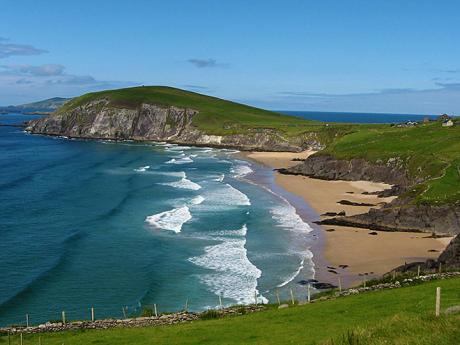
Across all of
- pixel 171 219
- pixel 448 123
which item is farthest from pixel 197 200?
pixel 448 123

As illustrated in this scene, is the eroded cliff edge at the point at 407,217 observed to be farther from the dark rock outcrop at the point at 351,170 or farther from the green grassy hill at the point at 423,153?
the dark rock outcrop at the point at 351,170

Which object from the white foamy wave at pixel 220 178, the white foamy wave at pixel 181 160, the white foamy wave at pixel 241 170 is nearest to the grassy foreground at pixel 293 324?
the white foamy wave at pixel 220 178

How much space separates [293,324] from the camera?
96.8 feet

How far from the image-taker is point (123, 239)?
2547 inches

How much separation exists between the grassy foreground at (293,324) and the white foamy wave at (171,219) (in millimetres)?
37247

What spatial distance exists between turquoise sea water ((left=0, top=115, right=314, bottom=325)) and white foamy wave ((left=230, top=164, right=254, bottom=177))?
13.5ft

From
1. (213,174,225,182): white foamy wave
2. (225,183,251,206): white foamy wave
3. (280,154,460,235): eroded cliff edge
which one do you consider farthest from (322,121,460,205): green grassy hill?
(225,183,251,206): white foamy wave

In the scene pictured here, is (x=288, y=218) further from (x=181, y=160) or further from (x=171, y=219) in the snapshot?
(x=181, y=160)

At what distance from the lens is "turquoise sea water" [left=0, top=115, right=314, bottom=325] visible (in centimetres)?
4603

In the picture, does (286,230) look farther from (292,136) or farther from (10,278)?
(292,136)

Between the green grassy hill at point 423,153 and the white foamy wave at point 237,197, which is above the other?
the green grassy hill at point 423,153

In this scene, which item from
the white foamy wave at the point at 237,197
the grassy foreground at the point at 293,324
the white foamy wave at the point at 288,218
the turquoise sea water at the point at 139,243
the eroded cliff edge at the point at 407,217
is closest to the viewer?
the grassy foreground at the point at 293,324

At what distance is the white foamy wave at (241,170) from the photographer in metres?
126

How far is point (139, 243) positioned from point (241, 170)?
239ft
